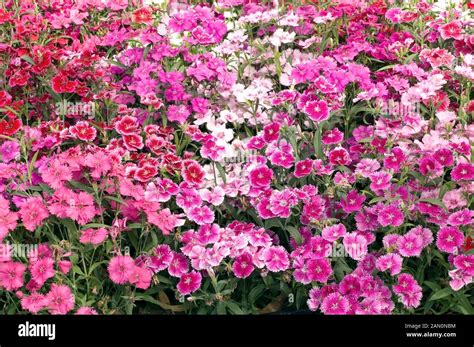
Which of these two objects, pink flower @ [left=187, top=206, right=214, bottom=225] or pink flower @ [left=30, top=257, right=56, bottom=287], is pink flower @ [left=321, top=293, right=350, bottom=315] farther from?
pink flower @ [left=30, top=257, right=56, bottom=287]

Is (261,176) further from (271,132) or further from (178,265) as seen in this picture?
(178,265)

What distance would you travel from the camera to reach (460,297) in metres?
2.89

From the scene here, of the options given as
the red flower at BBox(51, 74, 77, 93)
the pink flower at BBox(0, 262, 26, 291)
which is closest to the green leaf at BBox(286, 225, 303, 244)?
the pink flower at BBox(0, 262, 26, 291)

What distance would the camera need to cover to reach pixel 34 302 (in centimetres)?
272

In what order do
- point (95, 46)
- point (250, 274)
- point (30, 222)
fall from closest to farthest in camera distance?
point (30, 222), point (250, 274), point (95, 46)

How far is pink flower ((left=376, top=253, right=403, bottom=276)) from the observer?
286cm

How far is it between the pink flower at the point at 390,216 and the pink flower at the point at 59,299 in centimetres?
122

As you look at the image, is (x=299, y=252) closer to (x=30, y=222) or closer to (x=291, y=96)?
(x=291, y=96)

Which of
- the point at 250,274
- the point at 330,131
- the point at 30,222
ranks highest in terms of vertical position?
the point at 330,131

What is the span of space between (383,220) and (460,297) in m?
0.42

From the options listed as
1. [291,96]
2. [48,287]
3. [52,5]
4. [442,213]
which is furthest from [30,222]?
[52,5]

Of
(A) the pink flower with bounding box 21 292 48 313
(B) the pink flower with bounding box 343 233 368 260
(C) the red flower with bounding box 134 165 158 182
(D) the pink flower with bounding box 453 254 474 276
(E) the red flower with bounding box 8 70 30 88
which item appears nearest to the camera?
(A) the pink flower with bounding box 21 292 48 313

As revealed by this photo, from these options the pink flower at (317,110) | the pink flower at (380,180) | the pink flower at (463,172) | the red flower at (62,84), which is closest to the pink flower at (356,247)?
the pink flower at (380,180)

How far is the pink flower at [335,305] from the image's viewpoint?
112 inches
